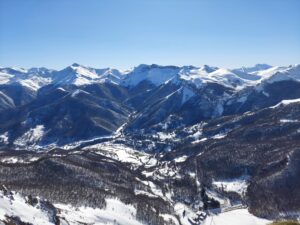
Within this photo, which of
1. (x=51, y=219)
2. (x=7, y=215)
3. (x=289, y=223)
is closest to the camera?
(x=289, y=223)

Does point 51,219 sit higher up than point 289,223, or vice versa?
point 289,223

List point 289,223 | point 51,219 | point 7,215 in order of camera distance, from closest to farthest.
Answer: point 289,223, point 7,215, point 51,219

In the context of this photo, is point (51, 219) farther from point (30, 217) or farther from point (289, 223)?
point (289, 223)

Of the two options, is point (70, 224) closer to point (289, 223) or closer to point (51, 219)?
point (51, 219)

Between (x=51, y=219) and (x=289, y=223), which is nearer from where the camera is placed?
(x=289, y=223)

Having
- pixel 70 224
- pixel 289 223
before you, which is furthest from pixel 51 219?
pixel 289 223

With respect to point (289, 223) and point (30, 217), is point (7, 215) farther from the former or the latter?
point (289, 223)

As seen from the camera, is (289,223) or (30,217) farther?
(30,217)

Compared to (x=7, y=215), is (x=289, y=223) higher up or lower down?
higher up

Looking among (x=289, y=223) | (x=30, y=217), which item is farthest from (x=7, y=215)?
(x=289, y=223)
